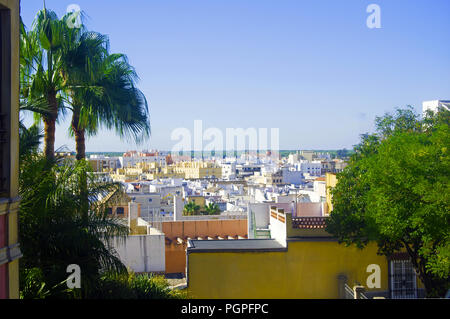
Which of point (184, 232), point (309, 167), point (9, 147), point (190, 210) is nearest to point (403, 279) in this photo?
point (9, 147)

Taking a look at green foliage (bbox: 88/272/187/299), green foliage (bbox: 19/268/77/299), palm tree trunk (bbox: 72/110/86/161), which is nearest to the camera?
green foliage (bbox: 19/268/77/299)

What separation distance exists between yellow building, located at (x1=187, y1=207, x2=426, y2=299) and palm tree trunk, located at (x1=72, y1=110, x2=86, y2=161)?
497 centimetres

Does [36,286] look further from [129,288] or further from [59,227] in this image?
[129,288]

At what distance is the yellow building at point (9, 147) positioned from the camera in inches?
176

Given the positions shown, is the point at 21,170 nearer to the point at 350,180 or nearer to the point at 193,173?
the point at 350,180

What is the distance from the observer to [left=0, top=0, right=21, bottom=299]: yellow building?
4465mm

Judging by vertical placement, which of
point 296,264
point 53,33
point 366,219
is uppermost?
point 53,33

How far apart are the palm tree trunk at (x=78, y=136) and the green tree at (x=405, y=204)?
21.4 feet

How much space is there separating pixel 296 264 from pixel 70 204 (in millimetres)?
7909

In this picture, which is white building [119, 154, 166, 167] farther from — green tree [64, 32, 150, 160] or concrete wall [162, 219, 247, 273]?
green tree [64, 32, 150, 160]

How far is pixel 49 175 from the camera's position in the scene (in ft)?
22.5

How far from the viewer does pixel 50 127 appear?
823 cm

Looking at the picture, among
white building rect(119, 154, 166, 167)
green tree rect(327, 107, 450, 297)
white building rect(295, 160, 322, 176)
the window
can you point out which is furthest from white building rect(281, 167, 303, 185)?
green tree rect(327, 107, 450, 297)
